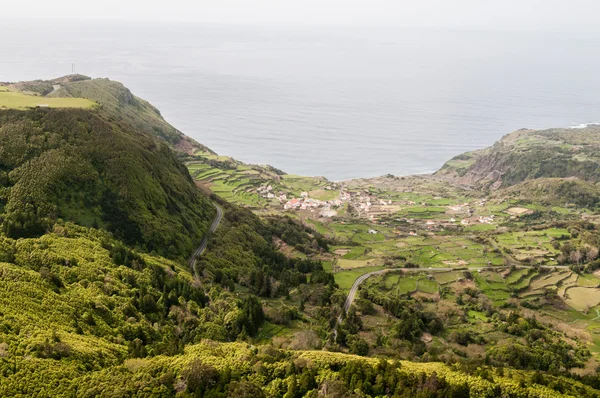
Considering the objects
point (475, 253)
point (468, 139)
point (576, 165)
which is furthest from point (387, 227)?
point (468, 139)

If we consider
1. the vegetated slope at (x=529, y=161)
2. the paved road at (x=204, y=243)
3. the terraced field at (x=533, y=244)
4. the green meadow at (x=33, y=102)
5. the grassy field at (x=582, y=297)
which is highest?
the green meadow at (x=33, y=102)

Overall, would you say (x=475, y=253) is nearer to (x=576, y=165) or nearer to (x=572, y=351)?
(x=572, y=351)

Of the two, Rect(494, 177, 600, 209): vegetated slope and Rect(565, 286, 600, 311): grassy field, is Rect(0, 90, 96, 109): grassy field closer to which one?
Rect(565, 286, 600, 311): grassy field

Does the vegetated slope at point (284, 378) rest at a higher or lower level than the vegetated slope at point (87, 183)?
lower

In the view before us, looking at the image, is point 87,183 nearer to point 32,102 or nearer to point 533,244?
point 32,102

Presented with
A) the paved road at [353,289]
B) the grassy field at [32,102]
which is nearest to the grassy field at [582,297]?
the paved road at [353,289]

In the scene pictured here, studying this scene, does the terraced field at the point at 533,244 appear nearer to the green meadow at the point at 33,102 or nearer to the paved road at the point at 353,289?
the paved road at the point at 353,289
